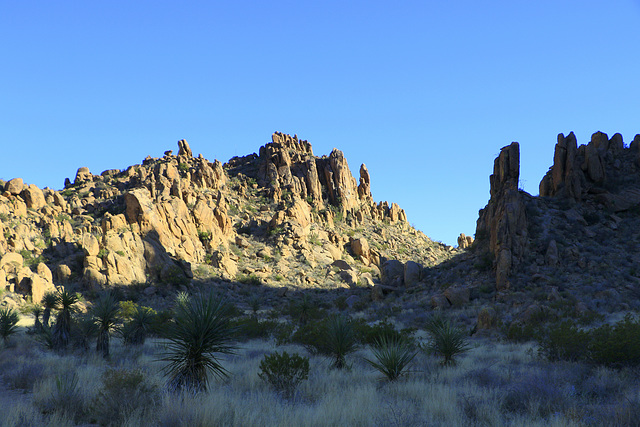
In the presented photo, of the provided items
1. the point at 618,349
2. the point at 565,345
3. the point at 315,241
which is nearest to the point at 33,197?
the point at 315,241

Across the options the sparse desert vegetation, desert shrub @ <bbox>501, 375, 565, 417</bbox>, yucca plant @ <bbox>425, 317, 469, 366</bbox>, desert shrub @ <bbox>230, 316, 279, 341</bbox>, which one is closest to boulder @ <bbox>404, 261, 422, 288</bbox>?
desert shrub @ <bbox>230, 316, 279, 341</bbox>

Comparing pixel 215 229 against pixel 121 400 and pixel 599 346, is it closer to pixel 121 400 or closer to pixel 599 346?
pixel 599 346

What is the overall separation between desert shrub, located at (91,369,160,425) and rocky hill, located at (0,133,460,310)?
1201 inches

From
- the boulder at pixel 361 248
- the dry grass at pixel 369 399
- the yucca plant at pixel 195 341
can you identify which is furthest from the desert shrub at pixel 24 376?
the boulder at pixel 361 248

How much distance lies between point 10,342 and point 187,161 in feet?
183

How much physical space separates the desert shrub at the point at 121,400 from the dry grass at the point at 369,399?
0.15ft

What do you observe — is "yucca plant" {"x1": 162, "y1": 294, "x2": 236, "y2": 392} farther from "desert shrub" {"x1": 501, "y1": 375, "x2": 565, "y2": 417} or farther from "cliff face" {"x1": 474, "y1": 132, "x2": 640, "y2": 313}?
"cliff face" {"x1": 474, "y1": 132, "x2": 640, "y2": 313}

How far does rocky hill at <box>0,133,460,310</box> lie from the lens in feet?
132

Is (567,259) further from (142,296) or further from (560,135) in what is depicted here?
(142,296)

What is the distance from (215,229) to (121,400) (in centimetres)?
5021

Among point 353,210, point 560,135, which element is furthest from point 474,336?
point 353,210

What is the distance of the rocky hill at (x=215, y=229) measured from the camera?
40.3m

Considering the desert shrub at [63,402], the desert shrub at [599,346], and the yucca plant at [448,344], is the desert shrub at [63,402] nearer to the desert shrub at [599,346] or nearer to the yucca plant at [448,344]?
the yucca plant at [448,344]

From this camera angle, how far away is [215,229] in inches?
2229
